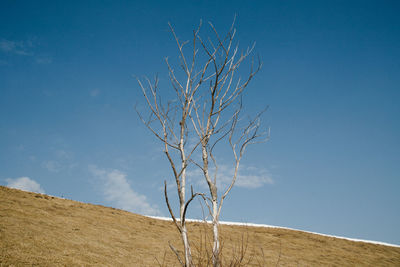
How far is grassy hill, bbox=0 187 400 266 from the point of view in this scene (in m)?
7.50

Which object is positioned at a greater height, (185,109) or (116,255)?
(185,109)

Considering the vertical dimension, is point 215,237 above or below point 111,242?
above

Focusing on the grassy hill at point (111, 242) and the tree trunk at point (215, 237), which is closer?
the tree trunk at point (215, 237)

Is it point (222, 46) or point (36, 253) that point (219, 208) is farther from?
point (36, 253)

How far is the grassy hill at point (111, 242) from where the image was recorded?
7500 millimetres

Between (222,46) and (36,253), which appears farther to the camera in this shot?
(36,253)

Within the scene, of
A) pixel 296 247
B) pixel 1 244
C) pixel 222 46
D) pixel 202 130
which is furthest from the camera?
pixel 296 247

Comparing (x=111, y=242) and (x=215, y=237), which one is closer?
(x=215, y=237)

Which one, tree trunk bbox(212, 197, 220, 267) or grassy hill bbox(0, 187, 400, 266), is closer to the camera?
tree trunk bbox(212, 197, 220, 267)

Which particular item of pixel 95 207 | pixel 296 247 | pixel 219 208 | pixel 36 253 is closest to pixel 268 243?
pixel 296 247

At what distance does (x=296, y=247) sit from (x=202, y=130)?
1489cm

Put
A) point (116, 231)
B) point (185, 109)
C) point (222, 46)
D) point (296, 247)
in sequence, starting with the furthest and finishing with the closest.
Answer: point (296, 247)
point (116, 231)
point (222, 46)
point (185, 109)

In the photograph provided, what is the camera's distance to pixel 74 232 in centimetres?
1001

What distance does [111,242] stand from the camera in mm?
10258
